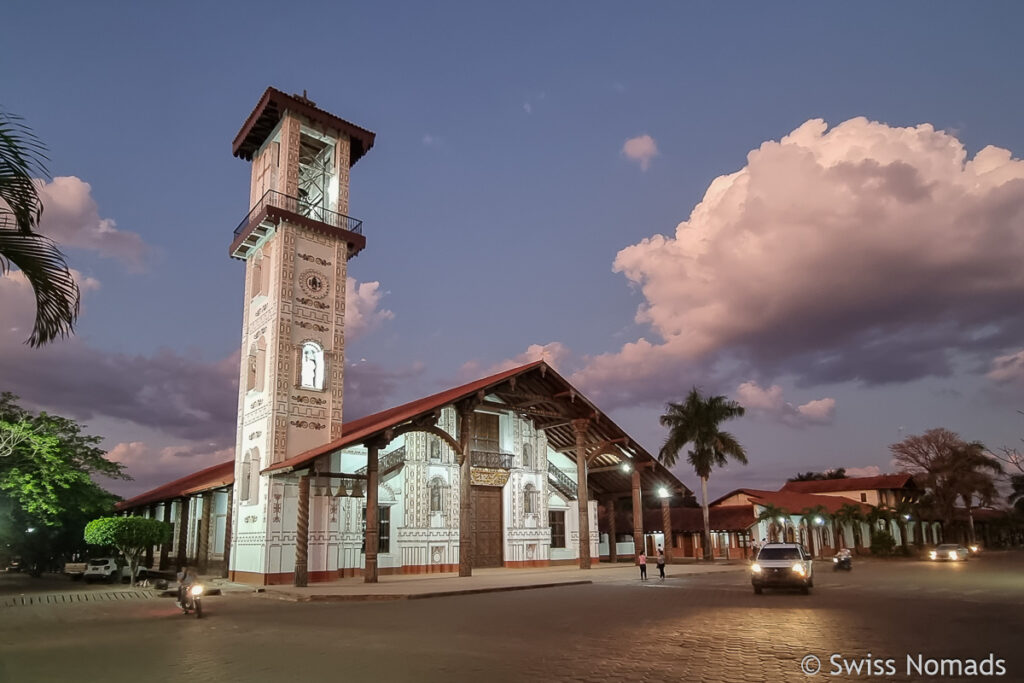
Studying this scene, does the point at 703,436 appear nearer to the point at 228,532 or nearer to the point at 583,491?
the point at 583,491

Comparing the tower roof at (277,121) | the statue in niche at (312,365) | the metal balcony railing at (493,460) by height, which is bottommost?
the metal balcony railing at (493,460)

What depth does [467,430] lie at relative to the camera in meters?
27.2

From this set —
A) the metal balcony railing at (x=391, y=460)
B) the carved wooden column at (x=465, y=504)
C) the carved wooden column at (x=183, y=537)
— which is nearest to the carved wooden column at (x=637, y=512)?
the carved wooden column at (x=465, y=504)

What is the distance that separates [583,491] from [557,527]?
16.5ft

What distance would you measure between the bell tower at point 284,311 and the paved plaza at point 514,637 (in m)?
6.55

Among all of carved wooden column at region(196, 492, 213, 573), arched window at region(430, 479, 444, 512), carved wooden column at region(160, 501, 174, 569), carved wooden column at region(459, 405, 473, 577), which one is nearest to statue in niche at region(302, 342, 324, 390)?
carved wooden column at region(459, 405, 473, 577)

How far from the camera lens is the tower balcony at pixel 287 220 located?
2672 centimetres

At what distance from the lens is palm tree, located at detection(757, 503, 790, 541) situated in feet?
152

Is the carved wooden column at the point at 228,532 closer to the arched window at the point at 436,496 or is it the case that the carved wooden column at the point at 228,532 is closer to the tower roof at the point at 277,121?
the arched window at the point at 436,496

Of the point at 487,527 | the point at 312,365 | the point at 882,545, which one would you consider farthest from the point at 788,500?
the point at 312,365

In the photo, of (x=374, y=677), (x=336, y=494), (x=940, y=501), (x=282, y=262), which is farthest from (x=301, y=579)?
(x=940, y=501)

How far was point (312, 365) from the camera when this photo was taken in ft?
89.1

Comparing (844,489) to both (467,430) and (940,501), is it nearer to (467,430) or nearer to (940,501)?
(940,501)

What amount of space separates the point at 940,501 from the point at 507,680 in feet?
234
